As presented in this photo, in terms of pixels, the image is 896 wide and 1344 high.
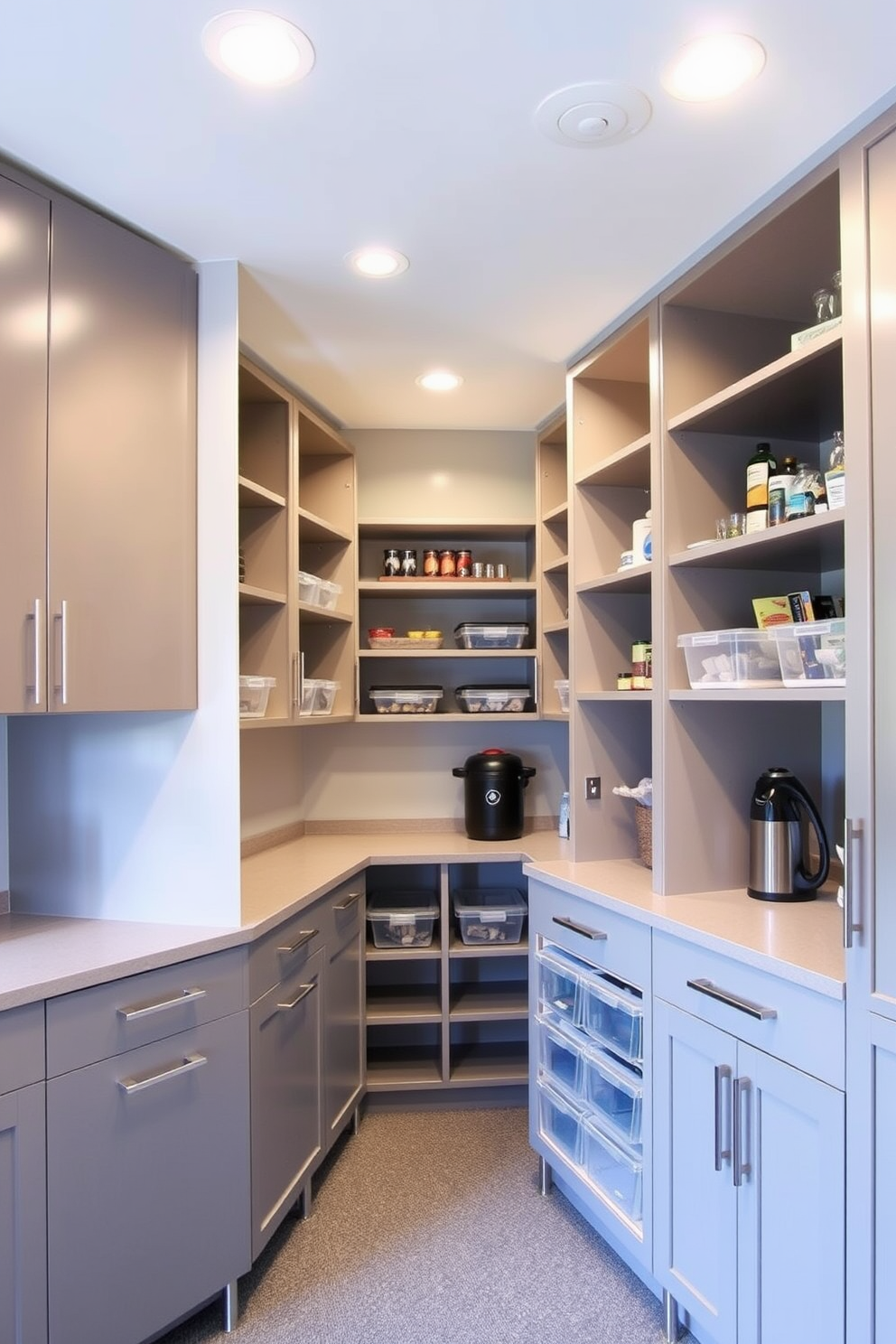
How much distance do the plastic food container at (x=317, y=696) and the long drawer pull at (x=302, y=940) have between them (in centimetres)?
70

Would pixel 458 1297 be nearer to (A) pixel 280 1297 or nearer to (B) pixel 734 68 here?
(A) pixel 280 1297

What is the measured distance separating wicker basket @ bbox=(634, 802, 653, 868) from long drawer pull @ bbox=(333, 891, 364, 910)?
0.95 metres

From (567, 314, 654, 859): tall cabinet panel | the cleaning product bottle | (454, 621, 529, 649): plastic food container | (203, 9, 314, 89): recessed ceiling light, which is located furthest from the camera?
(454, 621, 529, 649): plastic food container

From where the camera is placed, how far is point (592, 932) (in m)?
2.18

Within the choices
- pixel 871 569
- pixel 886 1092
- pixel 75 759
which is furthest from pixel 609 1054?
pixel 75 759

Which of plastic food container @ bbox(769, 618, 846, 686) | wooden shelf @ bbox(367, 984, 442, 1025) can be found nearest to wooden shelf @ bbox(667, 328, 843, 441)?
plastic food container @ bbox(769, 618, 846, 686)

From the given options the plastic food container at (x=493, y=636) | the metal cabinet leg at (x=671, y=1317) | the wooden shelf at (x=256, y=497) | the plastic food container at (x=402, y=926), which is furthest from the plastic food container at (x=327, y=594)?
the metal cabinet leg at (x=671, y=1317)

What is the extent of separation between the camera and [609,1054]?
2.15m

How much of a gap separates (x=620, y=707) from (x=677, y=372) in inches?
40.3

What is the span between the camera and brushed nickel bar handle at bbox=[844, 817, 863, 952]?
142 cm

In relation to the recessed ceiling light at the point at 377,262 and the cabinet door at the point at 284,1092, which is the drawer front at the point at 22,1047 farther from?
the recessed ceiling light at the point at 377,262

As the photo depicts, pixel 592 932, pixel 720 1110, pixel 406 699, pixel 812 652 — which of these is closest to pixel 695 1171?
pixel 720 1110

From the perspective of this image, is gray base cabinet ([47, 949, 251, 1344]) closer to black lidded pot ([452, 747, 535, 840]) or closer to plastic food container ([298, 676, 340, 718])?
plastic food container ([298, 676, 340, 718])

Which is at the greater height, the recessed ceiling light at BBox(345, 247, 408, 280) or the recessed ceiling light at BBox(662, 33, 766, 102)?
the recessed ceiling light at BBox(662, 33, 766, 102)
